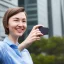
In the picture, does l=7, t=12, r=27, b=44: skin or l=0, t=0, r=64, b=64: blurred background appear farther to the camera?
l=0, t=0, r=64, b=64: blurred background

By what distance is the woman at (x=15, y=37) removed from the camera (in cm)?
75

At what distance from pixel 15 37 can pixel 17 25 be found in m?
0.04

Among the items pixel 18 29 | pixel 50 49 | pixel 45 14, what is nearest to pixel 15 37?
pixel 18 29

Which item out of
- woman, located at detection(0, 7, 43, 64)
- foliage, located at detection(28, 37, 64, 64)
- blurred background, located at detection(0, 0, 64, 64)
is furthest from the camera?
blurred background, located at detection(0, 0, 64, 64)

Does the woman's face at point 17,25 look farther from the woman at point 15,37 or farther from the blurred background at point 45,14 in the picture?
the blurred background at point 45,14

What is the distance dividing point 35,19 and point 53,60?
1222 cm

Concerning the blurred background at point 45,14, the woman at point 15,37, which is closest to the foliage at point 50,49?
the blurred background at point 45,14

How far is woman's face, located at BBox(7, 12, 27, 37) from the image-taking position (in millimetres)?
796

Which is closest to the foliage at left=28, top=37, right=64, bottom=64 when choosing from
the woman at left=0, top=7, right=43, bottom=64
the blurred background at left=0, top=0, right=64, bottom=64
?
the blurred background at left=0, top=0, right=64, bottom=64

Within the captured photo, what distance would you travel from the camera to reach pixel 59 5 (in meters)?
28.7

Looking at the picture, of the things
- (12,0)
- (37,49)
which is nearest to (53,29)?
(12,0)

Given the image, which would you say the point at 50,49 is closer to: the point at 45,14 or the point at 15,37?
the point at 45,14

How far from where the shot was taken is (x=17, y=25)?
31.3 inches

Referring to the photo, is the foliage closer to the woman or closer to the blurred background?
the blurred background
